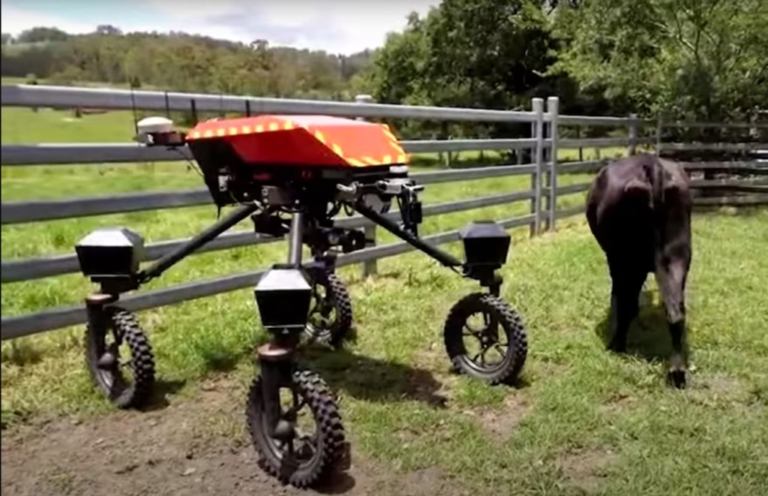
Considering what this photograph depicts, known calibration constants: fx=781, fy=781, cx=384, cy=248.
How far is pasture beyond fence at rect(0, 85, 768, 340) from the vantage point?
68 centimetres

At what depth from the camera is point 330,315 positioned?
2.35 m

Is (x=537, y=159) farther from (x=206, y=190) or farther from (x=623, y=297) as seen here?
(x=206, y=190)

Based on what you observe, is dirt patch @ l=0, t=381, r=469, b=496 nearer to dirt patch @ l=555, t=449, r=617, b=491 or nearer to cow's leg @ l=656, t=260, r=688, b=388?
dirt patch @ l=555, t=449, r=617, b=491

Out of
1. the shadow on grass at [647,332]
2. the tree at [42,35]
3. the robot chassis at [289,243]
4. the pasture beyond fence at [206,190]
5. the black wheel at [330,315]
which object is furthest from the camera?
the black wheel at [330,315]

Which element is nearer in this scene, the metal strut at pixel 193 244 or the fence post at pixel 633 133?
the fence post at pixel 633 133

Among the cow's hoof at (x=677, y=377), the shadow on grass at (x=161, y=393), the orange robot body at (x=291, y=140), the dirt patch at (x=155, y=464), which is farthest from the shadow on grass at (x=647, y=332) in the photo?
the shadow on grass at (x=161, y=393)

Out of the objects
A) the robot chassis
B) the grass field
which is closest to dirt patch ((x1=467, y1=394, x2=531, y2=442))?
the grass field

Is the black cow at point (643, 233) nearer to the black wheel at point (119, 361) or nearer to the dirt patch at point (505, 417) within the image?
the dirt patch at point (505, 417)

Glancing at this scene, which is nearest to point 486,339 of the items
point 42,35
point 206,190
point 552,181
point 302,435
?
point 302,435

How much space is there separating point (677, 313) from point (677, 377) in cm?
15

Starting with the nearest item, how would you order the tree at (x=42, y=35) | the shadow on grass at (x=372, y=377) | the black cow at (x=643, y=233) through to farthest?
the tree at (x=42, y=35) → the black cow at (x=643, y=233) → the shadow on grass at (x=372, y=377)

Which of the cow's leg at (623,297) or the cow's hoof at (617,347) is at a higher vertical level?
the cow's leg at (623,297)

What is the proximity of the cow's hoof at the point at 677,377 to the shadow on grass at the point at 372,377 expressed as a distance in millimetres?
536

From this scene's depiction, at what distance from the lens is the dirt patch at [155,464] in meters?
1.31
